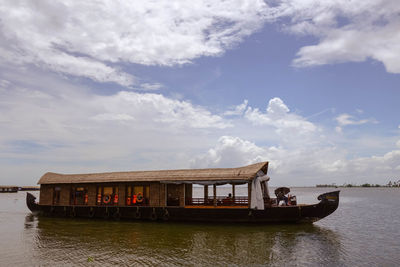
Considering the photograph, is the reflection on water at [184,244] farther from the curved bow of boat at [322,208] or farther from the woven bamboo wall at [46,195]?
the woven bamboo wall at [46,195]

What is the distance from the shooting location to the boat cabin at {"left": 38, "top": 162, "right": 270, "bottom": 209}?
19.5 m

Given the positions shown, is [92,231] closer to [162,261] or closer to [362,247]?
[162,261]

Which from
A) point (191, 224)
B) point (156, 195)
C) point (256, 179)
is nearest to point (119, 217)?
point (156, 195)

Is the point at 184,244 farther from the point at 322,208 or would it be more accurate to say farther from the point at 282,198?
the point at 322,208

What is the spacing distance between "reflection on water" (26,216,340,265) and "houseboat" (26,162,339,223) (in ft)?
2.71

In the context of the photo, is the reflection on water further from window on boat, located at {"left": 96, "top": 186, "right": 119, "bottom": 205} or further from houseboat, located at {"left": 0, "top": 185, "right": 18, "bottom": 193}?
houseboat, located at {"left": 0, "top": 185, "right": 18, "bottom": 193}

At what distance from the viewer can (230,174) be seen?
19609 millimetres

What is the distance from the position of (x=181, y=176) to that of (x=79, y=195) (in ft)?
32.4

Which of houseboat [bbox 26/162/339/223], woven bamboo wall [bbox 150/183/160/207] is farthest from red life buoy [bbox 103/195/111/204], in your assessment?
woven bamboo wall [bbox 150/183/160/207]

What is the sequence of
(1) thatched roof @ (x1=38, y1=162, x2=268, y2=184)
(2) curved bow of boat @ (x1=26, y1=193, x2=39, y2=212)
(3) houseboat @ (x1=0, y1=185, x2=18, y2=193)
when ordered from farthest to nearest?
1. (3) houseboat @ (x1=0, y1=185, x2=18, y2=193)
2. (2) curved bow of boat @ (x1=26, y1=193, x2=39, y2=212)
3. (1) thatched roof @ (x1=38, y1=162, x2=268, y2=184)

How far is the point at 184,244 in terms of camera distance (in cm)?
1505

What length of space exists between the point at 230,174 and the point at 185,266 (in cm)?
877

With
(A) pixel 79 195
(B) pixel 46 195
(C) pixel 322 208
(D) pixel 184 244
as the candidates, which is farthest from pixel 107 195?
(C) pixel 322 208

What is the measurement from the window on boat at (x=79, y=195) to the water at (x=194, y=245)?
350cm
